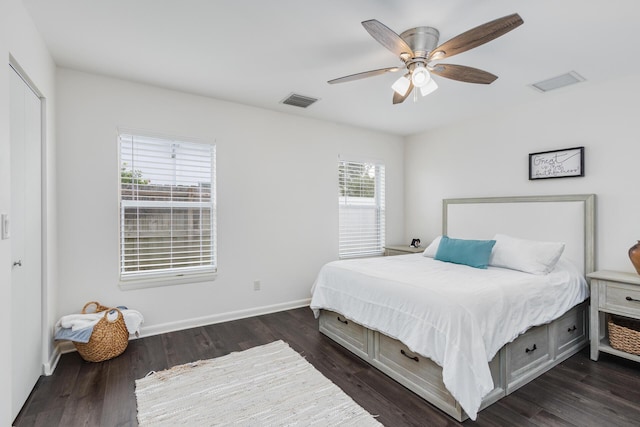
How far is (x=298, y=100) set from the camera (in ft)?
11.9

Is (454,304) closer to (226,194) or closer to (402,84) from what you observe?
(402,84)

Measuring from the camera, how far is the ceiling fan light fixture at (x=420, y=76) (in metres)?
2.20

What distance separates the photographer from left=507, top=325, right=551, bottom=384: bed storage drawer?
2.26m

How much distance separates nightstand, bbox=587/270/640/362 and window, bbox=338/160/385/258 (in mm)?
2702

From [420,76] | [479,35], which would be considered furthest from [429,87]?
[479,35]

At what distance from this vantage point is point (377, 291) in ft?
8.30

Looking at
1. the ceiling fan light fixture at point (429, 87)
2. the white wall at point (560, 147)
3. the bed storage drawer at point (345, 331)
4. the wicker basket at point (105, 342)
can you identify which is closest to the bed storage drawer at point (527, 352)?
the bed storage drawer at point (345, 331)

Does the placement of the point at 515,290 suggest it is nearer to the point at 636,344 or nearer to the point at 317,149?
the point at 636,344

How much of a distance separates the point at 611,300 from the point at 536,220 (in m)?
1.06

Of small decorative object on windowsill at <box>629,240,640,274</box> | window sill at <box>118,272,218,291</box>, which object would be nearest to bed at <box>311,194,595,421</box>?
small decorative object on windowsill at <box>629,240,640,274</box>

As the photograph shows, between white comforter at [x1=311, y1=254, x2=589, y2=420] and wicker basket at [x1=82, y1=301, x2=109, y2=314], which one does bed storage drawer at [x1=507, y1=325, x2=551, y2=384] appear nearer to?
white comforter at [x1=311, y1=254, x2=589, y2=420]

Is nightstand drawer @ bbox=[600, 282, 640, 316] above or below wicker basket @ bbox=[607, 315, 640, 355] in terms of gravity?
above

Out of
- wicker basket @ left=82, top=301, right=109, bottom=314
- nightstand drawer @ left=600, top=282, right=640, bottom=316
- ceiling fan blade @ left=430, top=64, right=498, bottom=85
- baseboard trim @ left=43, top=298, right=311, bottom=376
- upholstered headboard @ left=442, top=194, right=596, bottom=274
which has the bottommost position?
baseboard trim @ left=43, top=298, right=311, bottom=376


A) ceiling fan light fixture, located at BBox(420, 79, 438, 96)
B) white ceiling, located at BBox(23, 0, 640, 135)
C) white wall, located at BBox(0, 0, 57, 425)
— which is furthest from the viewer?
ceiling fan light fixture, located at BBox(420, 79, 438, 96)
